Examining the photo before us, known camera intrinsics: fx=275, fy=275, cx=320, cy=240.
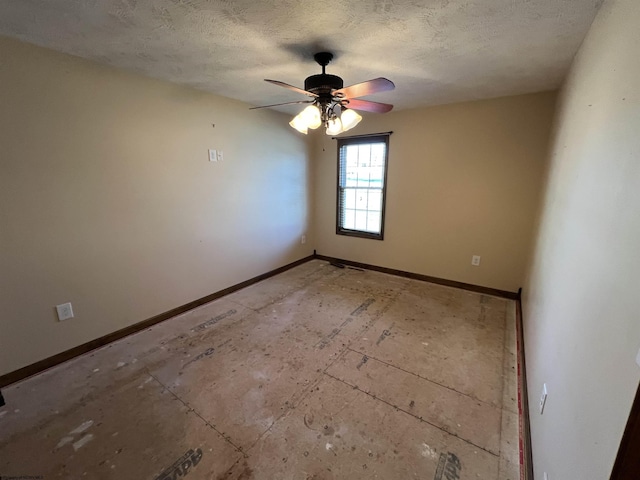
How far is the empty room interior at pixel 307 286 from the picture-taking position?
114 cm

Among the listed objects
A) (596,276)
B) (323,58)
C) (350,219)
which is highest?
(323,58)

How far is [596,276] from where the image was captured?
916 millimetres

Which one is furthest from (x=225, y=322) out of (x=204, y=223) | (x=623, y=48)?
(x=623, y=48)

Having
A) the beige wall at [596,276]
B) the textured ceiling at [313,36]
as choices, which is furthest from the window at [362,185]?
the beige wall at [596,276]

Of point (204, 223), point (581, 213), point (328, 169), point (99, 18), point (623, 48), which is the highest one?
point (99, 18)

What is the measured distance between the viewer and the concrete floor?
4.55 feet

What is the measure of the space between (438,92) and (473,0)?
5.00 feet

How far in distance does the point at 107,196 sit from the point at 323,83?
75.2 inches

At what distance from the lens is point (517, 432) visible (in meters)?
1.56

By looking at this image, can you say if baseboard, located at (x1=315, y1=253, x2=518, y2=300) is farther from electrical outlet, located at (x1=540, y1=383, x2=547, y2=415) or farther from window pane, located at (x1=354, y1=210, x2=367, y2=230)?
electrical outlet, located at (x1=540, y1=383, x2=547, y2=415)

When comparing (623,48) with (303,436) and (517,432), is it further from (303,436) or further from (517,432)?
(303,436)

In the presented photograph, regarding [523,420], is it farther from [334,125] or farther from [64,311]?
[64,311]

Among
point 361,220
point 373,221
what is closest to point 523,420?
point 373,221

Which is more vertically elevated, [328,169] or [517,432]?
[328,169]
